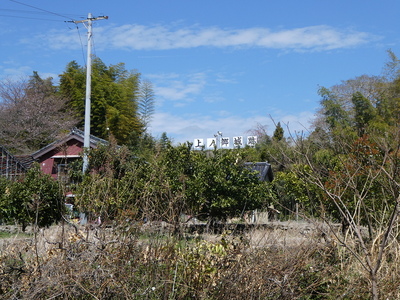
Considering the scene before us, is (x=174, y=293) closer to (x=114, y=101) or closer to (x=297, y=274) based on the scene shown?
(x=297, y=274)

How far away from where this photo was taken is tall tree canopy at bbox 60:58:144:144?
30.4 metres

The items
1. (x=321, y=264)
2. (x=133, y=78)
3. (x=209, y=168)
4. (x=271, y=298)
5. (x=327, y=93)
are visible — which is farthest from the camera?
(x=133, y=78)

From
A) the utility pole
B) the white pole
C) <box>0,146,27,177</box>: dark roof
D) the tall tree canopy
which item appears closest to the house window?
the white pole

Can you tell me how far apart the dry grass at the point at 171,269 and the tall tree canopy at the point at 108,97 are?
82.4 ft

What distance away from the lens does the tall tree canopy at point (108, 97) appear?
30406mm

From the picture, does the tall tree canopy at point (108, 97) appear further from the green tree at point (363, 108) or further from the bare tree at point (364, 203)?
the bare tree at point (364, 203)

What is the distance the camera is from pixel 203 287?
160 inches

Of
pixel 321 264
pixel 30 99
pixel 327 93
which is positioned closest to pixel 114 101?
pixel 30 99

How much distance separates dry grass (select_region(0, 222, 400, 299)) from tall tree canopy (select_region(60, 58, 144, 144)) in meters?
25.1

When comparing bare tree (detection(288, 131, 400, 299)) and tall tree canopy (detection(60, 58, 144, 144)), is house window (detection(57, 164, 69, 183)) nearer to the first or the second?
bare tree (detection(288, 131, 400, 299))

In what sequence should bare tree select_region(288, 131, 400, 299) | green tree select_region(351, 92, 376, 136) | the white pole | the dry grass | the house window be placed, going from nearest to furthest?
bare tree select_region(288, 131, 400, 299) → the dry grass → the house window → the white pole → green tree select_region(351, 92, 376, 136)

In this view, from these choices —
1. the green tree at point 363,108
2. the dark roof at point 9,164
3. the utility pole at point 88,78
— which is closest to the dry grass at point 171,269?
the utility pole at point 88,78

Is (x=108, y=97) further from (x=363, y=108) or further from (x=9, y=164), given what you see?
(x=363, y=108)

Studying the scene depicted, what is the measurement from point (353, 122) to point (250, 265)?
82.1ft
